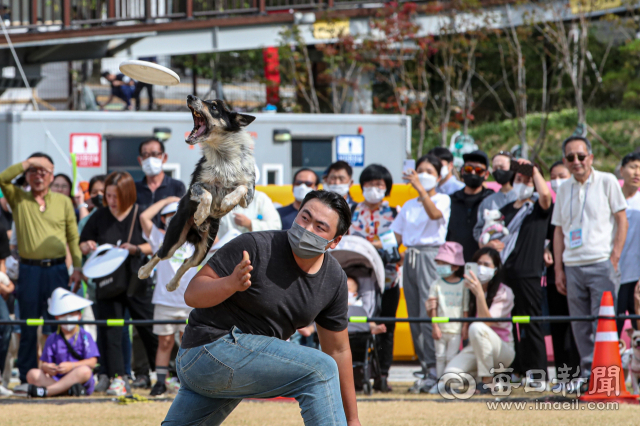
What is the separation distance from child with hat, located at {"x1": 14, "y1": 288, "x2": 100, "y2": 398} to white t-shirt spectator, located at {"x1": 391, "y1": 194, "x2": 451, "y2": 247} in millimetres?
2988

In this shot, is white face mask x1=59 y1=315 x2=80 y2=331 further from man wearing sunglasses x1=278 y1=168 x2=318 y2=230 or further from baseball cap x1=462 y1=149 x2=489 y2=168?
baseball cap x1=462 y1=149 x2=489 y2=168

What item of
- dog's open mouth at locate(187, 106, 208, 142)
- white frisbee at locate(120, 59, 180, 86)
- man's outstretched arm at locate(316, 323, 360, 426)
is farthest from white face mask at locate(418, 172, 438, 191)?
dog's open mouth at locate(187, 106, 208, 142)

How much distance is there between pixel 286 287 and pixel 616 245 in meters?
3.95

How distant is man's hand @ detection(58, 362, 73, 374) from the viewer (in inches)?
258

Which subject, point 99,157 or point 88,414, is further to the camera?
point 99,157

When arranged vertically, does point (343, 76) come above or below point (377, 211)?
above

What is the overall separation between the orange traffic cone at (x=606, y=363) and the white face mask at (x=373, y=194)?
2.22m

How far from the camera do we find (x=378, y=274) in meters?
6.85

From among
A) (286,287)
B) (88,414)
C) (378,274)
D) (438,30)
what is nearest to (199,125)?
(286,287)

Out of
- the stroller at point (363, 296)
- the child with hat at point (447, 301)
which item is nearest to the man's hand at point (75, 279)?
Result: the stroller at point (363, 296)

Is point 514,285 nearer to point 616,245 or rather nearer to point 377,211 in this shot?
point 616,245

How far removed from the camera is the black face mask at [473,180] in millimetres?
7473

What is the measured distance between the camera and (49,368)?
6.56m

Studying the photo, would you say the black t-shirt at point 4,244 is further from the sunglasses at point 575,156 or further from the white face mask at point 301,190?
the sunglasses at point 575,156
